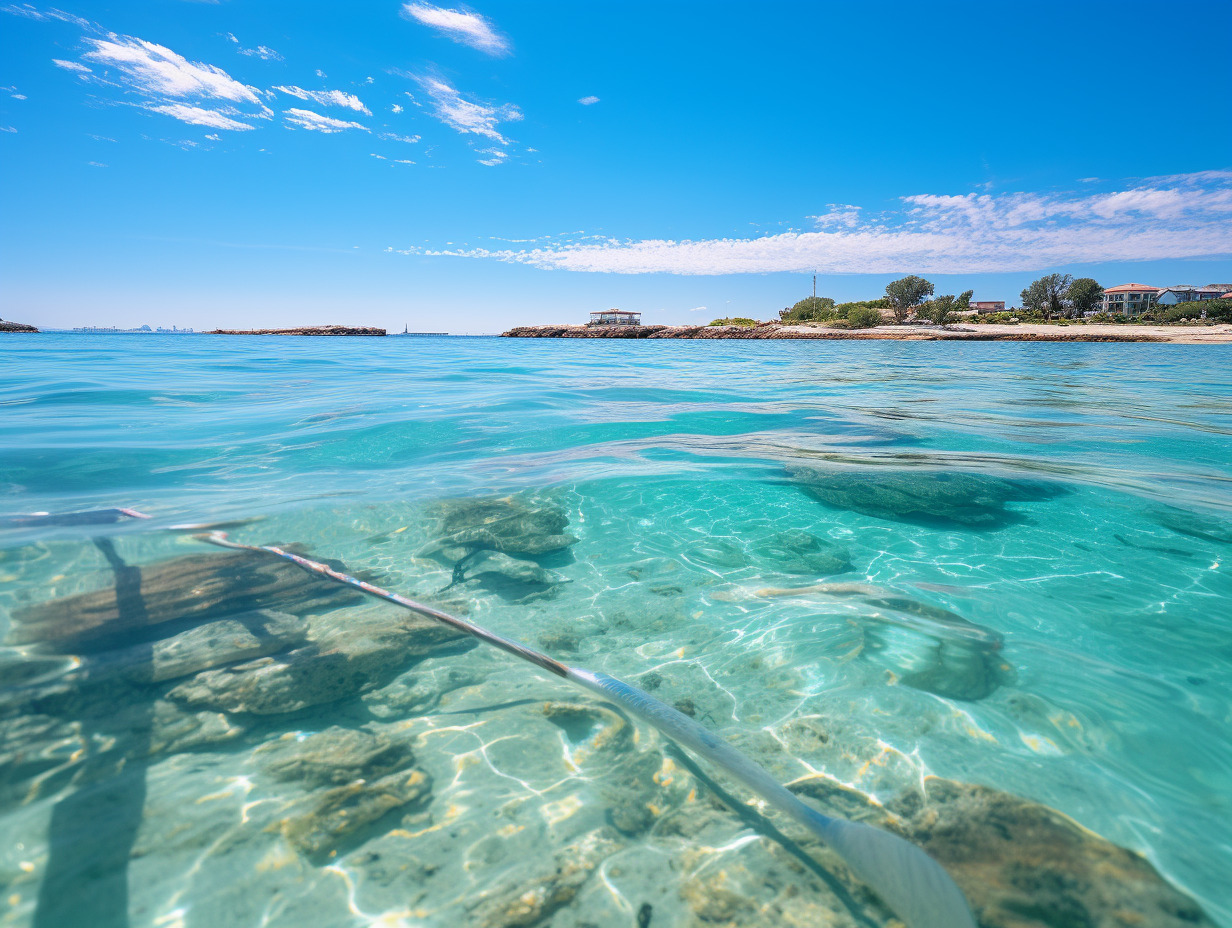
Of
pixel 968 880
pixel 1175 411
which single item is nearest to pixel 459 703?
pixel 968 880

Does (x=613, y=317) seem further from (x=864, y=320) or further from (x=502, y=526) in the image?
(x=502, y=526)

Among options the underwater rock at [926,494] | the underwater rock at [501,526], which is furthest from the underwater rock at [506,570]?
the underwater rock at [926,494]

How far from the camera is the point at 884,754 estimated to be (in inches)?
80.8

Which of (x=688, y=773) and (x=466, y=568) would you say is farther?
(x=466, y=568)

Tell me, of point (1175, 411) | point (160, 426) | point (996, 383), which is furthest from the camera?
point (996, 383)

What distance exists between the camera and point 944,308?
56.3m

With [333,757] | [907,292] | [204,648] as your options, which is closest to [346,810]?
[333,757]

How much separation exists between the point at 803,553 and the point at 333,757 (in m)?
3.04

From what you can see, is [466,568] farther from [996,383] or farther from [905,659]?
[996,383]

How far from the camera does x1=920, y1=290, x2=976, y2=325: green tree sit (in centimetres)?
5594

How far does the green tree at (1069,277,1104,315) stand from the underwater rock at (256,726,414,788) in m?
81.7

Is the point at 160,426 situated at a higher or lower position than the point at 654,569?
higher

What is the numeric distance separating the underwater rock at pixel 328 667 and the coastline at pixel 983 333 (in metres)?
52.8

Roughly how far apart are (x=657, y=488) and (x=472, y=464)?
2243mm
